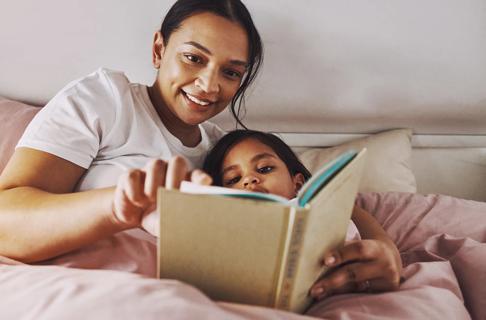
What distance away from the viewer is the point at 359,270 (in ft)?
2.56

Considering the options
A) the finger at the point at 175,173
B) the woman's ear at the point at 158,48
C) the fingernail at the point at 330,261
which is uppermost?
the woman's ear at the point at 158,48

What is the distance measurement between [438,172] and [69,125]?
127 cm

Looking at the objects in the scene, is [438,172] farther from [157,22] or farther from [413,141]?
[157,22]

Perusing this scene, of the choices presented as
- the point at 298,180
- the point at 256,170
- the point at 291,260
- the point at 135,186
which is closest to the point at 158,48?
the point at 256,170

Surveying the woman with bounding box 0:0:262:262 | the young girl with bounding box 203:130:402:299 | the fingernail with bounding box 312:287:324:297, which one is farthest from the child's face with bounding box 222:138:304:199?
the fingernail with bounding box 312:287:324:297

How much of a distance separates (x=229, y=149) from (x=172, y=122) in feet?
0.49

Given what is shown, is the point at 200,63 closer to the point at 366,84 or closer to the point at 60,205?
the point at 60,205

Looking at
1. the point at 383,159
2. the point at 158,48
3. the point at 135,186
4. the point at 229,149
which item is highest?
the point at 158,48

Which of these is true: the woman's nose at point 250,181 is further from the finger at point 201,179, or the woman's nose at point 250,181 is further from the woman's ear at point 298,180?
the finger at point 201,179

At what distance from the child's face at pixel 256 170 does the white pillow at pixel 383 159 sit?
39cm

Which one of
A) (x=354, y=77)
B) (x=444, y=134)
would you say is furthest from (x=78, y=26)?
(x=444, y=134)

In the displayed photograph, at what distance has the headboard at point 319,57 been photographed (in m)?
1.39

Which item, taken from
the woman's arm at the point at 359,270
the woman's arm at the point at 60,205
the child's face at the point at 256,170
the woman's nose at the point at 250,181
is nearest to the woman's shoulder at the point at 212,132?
the child's face at the point at 256,170

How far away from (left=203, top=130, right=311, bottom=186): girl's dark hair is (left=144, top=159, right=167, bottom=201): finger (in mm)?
506
